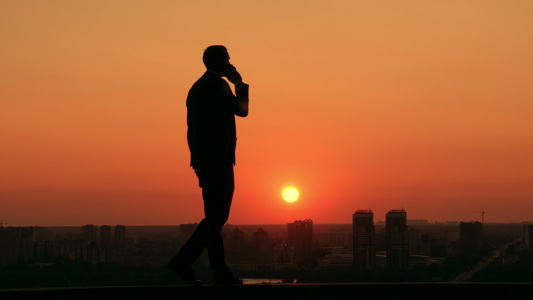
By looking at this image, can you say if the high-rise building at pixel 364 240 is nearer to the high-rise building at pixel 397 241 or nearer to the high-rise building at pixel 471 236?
the high-rise building at pixel 397 241

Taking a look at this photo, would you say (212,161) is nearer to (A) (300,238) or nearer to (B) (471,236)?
(A) (300,238)

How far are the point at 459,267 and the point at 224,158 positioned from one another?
4292 inches

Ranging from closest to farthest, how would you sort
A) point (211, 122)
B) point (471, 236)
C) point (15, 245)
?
point (211, 122), point (15, 245), point (471, 236)

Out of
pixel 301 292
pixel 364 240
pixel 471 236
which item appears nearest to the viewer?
pixel 301 292

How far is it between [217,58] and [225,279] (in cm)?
245

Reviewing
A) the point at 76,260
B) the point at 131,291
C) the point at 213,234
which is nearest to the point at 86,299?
the point at 131,291

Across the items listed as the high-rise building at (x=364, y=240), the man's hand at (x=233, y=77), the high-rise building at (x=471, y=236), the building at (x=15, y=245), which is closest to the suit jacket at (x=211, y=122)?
the man's hand at (x=233, y=77)

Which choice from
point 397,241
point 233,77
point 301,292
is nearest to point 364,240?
point 397,241

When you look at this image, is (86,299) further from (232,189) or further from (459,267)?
(459,267)

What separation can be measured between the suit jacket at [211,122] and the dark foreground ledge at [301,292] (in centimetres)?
150

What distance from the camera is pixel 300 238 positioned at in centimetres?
12488

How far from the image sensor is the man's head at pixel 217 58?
31.3 ft

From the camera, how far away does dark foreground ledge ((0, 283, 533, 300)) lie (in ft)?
26.3

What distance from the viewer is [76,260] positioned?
103562 millimetres
